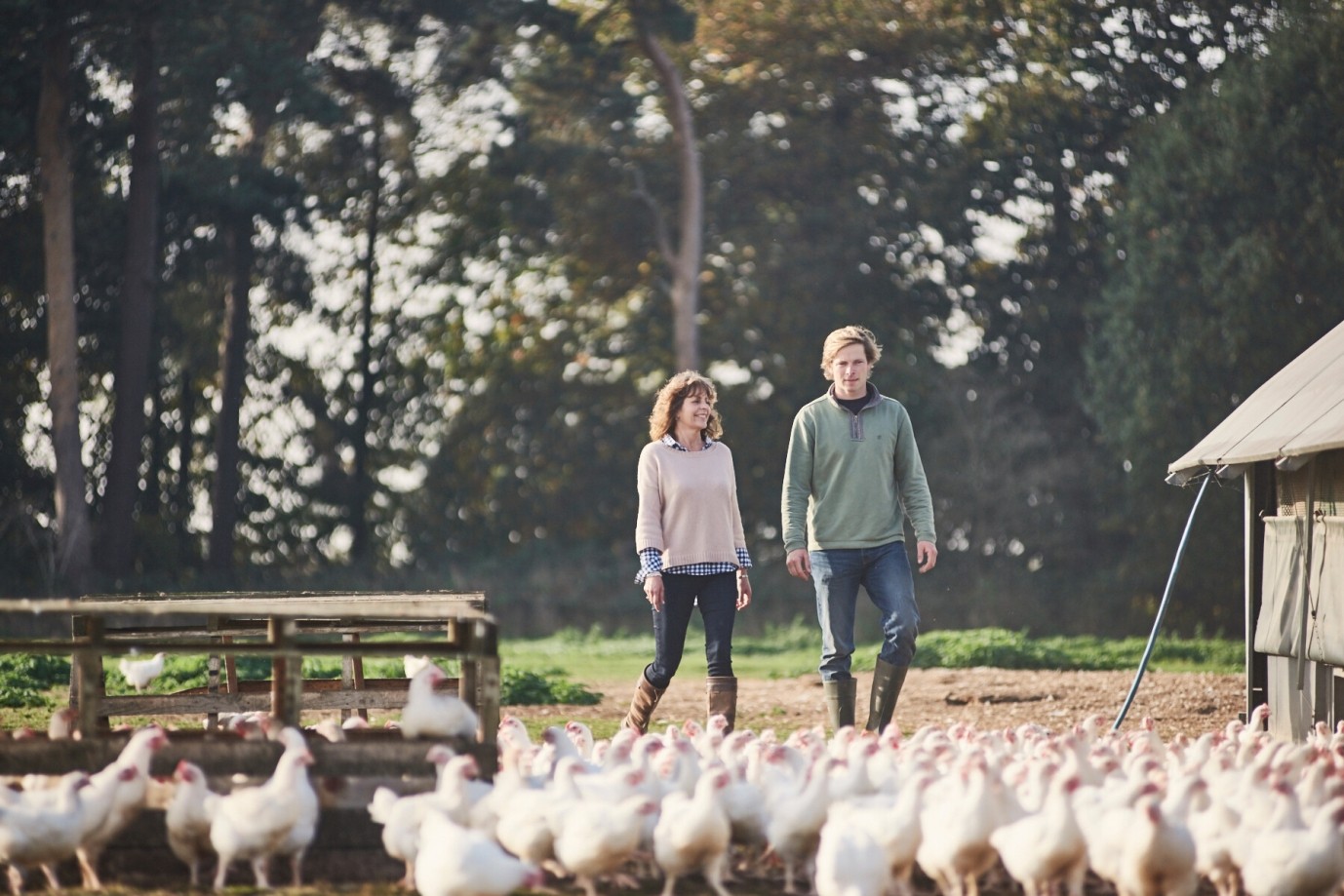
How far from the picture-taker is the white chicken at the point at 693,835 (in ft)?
19.8

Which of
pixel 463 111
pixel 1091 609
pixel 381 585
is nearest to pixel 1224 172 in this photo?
pixel 1091 609

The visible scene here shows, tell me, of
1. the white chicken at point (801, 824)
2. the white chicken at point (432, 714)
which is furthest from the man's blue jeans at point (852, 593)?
the white chicken at point (432, 714)

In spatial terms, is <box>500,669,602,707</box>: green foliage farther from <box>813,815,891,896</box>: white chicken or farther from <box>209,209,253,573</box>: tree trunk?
<box>209,209,253,573</box>: tree trunk

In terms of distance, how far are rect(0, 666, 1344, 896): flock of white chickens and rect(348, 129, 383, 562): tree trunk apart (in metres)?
25.8

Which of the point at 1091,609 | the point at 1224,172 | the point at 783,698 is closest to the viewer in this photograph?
the point at 783,698

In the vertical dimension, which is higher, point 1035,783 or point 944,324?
point 944,324

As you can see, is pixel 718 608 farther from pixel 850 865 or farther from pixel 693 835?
pixel 850 865

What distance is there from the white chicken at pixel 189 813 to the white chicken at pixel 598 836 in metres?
1.30

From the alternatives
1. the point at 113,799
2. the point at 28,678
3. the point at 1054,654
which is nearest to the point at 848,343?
the point at 113,799

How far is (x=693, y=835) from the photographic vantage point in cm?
602

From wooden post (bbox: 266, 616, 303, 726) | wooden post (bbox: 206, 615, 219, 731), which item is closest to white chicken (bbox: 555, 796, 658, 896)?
wooden post (bbox: 266, 616, 303, 726)

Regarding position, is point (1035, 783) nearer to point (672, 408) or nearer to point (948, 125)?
point (672, 408)

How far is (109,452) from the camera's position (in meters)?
29.0

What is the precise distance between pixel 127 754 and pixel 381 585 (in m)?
24.3
